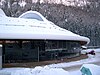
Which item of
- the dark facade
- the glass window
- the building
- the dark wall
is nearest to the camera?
the building

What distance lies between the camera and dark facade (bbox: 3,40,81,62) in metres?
21.4

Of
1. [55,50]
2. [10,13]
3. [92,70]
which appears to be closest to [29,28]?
[55,50]

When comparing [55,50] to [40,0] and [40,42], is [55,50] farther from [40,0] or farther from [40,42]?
[40,0]

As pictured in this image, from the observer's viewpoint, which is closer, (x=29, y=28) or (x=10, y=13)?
(x=29, y=28)

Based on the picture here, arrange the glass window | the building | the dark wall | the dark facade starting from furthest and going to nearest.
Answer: the dark wall
the glass window
the dark facade
the building

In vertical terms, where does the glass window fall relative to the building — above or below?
above

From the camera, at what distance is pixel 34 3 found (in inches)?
3063

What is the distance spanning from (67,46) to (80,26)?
3319cm

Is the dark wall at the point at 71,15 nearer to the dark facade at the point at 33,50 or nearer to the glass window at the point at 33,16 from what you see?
the glass window at the point at 33,16

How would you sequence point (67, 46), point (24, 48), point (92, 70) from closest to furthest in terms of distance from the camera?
point (92, 70) < point (24, 48) < point (67, 46)

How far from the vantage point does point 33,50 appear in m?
22.1

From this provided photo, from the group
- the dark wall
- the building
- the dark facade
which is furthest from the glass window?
the dark wall

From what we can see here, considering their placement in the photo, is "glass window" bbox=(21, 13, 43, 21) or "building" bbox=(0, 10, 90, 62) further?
"glass window" bbox=(21, 13, 43, 21)

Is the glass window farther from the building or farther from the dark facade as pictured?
the dark facade
